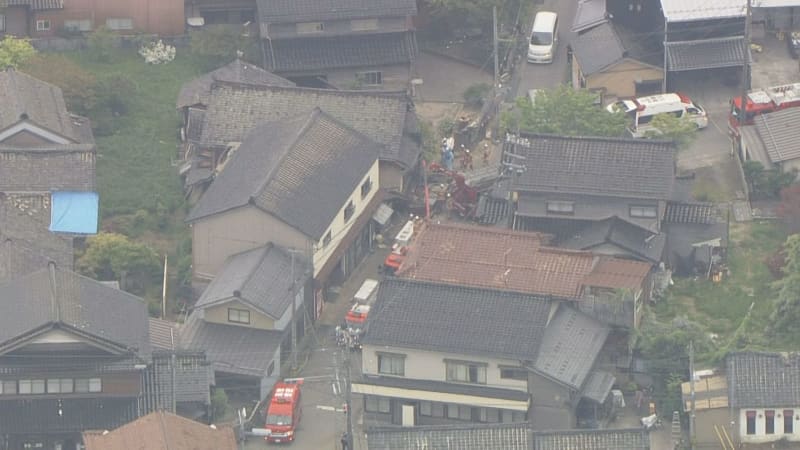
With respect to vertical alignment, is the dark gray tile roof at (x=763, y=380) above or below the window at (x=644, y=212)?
below

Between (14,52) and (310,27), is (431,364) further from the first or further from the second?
(14,52)

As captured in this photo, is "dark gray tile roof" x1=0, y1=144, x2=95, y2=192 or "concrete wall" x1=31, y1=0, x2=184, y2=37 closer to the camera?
"dark gray tile roof" x1=0, y1=144, x2=95, y2=192

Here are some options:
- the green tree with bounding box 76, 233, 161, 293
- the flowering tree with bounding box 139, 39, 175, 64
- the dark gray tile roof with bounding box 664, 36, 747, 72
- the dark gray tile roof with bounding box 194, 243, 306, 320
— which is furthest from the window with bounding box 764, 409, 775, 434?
the flowering tree with bounding box 139, 39, 175, 64

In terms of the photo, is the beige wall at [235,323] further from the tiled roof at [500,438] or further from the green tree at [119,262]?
the tiled roof at [500,438]

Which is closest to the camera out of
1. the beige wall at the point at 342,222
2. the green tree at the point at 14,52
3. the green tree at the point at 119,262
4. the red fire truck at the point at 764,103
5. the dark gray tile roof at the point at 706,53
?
the beige wall at the point at 342,222

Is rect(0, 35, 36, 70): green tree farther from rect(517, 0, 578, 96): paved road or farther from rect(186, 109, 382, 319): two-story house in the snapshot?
rect(517, 0, 578, 96): paved road

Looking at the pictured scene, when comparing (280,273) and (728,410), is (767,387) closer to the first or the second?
(728,410)

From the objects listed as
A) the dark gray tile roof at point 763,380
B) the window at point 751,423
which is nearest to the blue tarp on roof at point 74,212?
the dark gray tile roof at point 763,380
